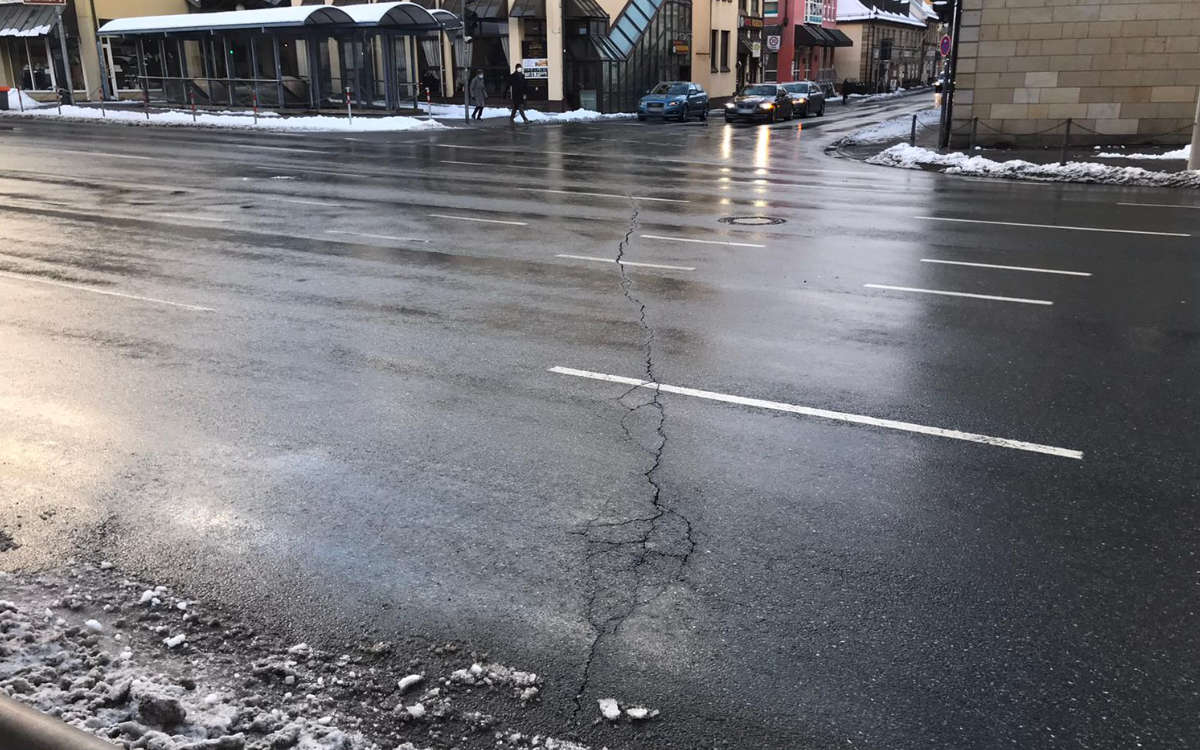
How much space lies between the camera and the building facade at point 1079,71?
963 inches

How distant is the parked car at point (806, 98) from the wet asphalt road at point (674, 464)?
3387cm

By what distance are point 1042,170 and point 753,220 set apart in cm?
979

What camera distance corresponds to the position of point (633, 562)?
179 inches

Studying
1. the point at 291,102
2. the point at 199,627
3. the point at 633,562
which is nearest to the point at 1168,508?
the point at 633,562

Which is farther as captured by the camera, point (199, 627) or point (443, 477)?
point (443, 477)

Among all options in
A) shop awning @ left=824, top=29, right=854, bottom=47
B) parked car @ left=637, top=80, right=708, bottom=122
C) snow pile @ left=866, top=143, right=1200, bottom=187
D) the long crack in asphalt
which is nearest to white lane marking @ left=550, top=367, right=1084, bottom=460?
the long crack in asphalt

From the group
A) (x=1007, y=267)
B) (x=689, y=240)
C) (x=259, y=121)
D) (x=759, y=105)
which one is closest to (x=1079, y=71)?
(x=759, y=105)

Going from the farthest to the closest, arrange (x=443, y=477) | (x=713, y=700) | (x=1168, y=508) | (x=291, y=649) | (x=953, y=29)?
(x=953, y=29)
(x=443, y=477)
(x=1168, y=508)
(x=291, y=649)
(x=713, y=700)

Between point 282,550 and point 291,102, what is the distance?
140 feet

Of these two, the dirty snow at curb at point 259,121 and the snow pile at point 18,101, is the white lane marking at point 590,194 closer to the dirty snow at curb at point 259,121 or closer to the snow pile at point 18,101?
the dirty snow at curb at point 259,121

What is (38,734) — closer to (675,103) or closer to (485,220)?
(485,220)

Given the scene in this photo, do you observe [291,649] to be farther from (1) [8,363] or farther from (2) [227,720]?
(1) [8,363]

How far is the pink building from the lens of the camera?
62094mm

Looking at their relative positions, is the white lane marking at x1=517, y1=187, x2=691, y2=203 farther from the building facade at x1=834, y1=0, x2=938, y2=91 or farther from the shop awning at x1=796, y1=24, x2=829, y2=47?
the building facade at x1=834, y1=0, x2=938, y2=91
